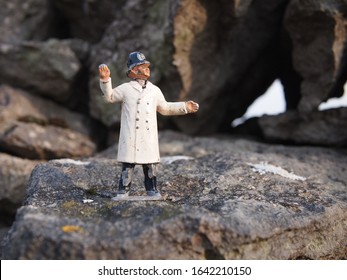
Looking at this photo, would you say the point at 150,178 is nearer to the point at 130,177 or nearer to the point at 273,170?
the point at 130,177

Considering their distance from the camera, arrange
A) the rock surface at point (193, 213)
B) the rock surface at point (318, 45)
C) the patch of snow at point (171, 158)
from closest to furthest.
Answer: the rock surface at point (193, 213) < the patch of snow at point (171, 158) < the rock surface at point (318, 45)

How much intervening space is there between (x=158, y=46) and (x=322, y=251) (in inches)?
228

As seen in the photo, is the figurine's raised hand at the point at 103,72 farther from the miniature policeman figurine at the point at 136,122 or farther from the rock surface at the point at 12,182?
the rock surface at the point at 12,182

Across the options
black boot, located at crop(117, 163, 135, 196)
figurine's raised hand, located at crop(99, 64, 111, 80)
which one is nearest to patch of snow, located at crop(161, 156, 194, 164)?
black boot, located at crop(117, 163, 135, 196)

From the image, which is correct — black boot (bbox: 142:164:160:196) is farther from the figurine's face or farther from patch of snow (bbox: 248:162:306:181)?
patch of snow (bbox: 248:162:306:181)

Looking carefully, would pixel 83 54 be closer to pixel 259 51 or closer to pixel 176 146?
pixel 176 146

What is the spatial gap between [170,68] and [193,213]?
209 inches

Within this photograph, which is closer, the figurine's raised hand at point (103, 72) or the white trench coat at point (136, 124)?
the figurine's raised hand at point (103, 72)

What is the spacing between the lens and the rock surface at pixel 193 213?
14.1ft

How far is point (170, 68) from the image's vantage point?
9398 millimetres

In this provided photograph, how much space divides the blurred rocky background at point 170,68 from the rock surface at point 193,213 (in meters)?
0.89

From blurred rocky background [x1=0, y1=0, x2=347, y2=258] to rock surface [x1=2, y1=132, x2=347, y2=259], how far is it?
886 millimetres

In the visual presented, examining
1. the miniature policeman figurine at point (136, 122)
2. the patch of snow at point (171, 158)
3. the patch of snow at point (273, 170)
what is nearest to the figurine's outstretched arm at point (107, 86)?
the miniature policeman figurine at point (136, 122)

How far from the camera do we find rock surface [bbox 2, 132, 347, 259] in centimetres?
430
